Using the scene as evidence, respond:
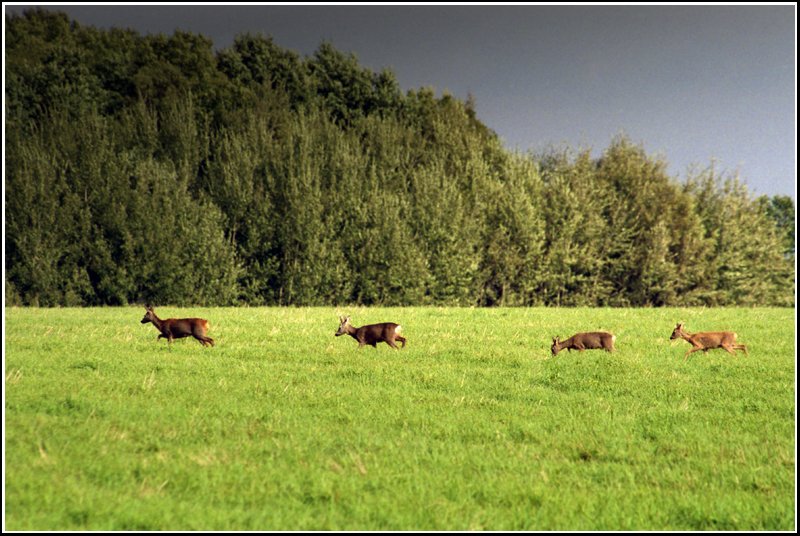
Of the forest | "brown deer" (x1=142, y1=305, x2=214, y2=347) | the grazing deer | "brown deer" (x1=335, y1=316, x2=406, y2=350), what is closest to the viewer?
the grazing deer

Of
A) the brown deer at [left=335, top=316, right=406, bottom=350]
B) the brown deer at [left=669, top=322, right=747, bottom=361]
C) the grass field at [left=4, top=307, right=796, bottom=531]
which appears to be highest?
the brown deer at [left=669, top=322, right=747, bottom=361]

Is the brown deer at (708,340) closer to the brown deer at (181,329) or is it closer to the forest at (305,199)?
the brown deer at (181,329)

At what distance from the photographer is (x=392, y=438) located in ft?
33.6

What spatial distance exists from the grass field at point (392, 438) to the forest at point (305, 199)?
22.7m

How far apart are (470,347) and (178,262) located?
26000mm

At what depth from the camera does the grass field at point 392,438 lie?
7586mm

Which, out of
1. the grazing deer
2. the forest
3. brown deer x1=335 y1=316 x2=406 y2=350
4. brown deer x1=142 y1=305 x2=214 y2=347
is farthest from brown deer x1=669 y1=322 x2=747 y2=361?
the forest

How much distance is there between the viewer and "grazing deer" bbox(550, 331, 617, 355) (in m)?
17.6

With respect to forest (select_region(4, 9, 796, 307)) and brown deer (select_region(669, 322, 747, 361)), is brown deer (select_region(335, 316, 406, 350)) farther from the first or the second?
forest (select_region(4, 9, 796, 307))

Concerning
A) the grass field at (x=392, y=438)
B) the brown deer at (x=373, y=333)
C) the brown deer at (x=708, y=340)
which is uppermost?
the brown deer at (x=708, y=340)

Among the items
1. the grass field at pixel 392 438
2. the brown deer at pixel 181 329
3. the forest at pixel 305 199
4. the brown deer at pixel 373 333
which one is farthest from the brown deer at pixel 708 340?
the forest at pixel 305 199

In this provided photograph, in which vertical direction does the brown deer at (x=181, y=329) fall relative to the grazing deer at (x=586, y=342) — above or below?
below

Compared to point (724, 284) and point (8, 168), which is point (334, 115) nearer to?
point (8, 168)

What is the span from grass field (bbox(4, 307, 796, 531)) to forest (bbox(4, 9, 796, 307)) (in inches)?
895
